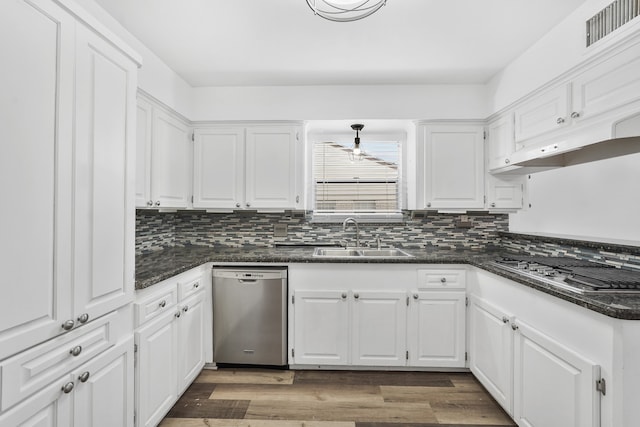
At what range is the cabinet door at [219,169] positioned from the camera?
2.94 m

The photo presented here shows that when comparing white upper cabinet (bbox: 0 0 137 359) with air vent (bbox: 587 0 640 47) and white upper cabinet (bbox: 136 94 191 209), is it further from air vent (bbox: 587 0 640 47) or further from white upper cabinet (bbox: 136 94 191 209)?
air vent (bbox: 587 0 640 47)

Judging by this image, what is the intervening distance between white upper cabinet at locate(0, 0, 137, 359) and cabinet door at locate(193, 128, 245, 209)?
144 cm

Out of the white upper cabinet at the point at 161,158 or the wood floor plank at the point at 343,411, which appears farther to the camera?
the white upper cabinet at the point at 161,158

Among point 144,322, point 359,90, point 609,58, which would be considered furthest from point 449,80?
point 144,322

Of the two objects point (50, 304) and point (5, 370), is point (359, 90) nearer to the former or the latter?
point (50, 304)

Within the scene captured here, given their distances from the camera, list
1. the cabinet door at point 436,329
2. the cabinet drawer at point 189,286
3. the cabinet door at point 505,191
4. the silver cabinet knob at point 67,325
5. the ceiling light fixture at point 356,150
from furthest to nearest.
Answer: the ceiling light fixture at point 356,150 < the cabinet door at point 505,191 < the cabinet door at point 436,329 < the cabinet drawer at point 189,286 < the silver cabinet knob at point 67,325

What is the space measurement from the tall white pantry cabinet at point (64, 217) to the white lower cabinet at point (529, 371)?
79.8 inches

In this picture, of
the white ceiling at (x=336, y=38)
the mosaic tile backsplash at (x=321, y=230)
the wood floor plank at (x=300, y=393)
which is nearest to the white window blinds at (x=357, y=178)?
the mosaic tile backsplash at (x=321, y=230)

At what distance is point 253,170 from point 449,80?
1.90 metres

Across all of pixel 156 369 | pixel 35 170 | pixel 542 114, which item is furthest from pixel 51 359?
pixel 542 114

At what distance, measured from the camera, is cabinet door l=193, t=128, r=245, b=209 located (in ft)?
9.63

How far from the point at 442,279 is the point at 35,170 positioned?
2502mm

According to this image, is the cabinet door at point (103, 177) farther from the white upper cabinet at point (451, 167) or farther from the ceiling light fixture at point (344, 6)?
the white upper cabinet at point (451, 167)

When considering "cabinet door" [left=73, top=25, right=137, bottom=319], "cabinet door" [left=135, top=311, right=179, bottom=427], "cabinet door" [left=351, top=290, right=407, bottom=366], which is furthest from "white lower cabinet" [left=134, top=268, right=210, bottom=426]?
"cabinet door" [left=351, top=290, right=407, bottom=366]
